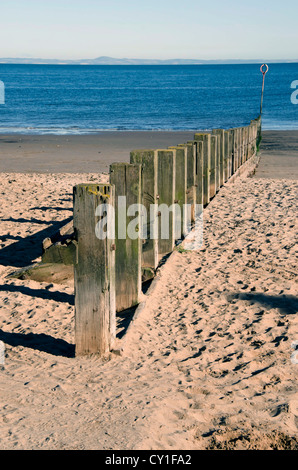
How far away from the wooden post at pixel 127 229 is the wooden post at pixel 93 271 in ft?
3.41

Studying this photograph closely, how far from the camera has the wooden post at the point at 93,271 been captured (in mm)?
4238

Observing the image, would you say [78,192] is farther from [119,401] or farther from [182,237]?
[182,237]

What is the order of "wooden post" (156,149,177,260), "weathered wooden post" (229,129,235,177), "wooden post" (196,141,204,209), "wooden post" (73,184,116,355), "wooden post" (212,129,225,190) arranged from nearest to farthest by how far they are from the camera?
"wooden post" (73,184,116,355) → "wooden post" (156,149,177,260) → "wooden post" (196,141,204,209) → "wooden post" (212,129,225,190) → "weathered wooden post" (229,129,235,177)

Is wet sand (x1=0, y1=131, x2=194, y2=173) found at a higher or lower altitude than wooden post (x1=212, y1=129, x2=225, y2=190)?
lower

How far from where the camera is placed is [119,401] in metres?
3.75

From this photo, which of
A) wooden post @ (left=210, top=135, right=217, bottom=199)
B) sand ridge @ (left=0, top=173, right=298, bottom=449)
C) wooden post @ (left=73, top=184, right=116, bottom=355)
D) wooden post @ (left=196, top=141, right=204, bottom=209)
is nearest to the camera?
sand ridge @ (left=0, top=173, right=298, bottom=449)

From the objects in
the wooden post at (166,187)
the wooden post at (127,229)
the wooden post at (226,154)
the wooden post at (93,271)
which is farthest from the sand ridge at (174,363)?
the wooden post at (226,154)

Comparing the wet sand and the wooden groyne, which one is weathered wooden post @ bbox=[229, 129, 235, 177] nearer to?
the wet sand

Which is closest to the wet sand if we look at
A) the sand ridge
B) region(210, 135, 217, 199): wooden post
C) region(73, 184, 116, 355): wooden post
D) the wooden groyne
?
region(210, 135, 217, 199): wooden post

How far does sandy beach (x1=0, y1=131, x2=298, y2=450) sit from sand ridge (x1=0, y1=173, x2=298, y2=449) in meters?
0.01

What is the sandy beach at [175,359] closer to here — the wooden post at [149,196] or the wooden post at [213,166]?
the wooden post at [149,196]

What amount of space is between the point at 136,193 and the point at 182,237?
2.88 metres

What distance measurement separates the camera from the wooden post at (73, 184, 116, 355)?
4238 millimetres

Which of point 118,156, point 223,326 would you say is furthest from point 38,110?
point 223,326
